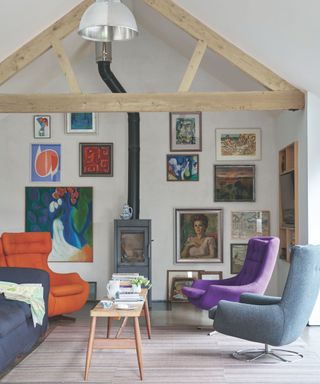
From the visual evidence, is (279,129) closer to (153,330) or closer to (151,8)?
→ (151,8)

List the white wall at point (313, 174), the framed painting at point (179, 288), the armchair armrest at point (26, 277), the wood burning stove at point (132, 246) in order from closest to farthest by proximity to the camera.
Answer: the armchair armrest at point (26, 277)
the white wall at point (313, 174)
the wood burning stove at point (132, 246)
the framed painting at point (179, 288)

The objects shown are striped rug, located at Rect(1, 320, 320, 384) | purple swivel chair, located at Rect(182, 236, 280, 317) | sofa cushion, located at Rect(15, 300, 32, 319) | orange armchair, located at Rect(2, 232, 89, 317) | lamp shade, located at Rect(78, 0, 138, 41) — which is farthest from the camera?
orange armchair, located at Rect(2, 232, 89, 317)

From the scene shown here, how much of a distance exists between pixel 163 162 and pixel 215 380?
4630 mm

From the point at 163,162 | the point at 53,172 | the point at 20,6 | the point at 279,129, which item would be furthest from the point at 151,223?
the point at 20,6

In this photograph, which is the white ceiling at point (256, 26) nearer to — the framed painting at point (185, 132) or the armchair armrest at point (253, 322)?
the framed painting at point (185, 132)

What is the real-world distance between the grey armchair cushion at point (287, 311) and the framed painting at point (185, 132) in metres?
3.98

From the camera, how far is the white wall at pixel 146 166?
8.87 meters

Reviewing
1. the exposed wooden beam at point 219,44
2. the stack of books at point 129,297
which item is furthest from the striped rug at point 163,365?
the exposed wooden beam at point 219,44

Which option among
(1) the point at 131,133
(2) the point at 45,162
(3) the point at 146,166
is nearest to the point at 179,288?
(3) the point at 146,166

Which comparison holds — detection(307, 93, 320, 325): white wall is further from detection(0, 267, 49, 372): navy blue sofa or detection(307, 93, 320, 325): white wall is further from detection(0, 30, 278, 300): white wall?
detection(0, 267, 49, 372): navy blue sofa

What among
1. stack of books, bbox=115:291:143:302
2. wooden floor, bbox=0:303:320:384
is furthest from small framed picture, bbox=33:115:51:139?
stack of books, bbox=115:291:143:302

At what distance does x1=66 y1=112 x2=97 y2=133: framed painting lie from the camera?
8.92 m

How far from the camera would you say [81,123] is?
8.93m

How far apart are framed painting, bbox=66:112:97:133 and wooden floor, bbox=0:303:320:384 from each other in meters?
3.26
